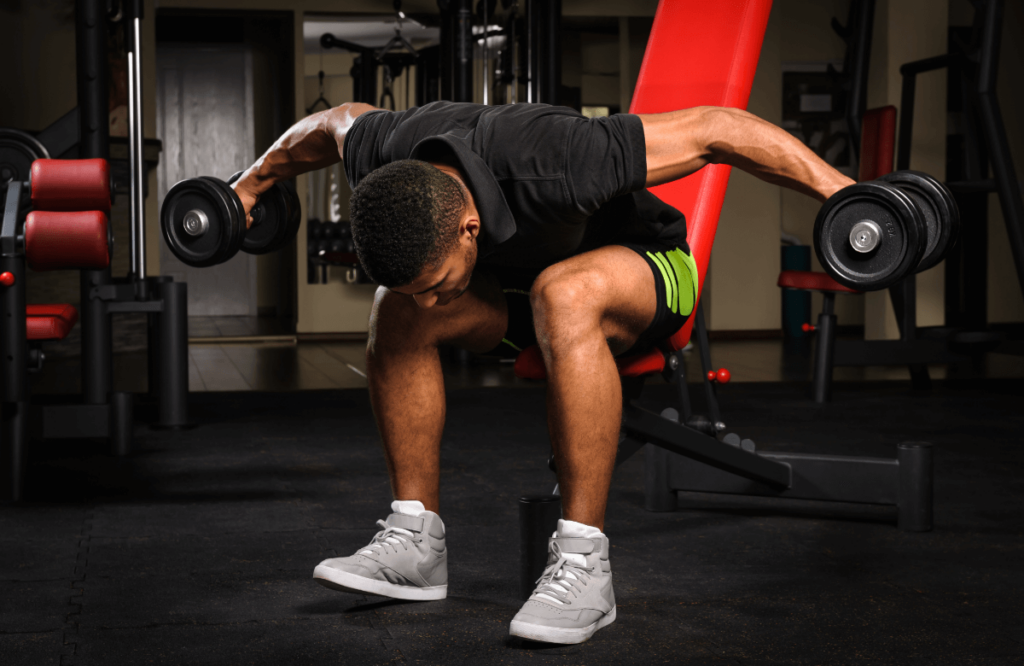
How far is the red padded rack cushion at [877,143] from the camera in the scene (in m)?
3.48

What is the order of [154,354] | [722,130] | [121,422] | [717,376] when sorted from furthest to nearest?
[154,354] < [121,422] < [717,376] < [722,130]

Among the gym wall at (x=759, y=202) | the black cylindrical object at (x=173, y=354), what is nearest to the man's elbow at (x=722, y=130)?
the black cylindrical object at (x=173, y=354)

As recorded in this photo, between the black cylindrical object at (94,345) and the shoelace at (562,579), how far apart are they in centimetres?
158

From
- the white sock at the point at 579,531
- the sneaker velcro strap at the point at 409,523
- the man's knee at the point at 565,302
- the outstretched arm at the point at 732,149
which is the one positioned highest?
the outstretched arm at the point at 732,149

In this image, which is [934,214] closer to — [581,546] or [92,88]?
[581,546]


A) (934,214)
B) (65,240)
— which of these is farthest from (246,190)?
(934,214)

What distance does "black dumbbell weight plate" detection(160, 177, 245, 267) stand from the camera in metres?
1.35

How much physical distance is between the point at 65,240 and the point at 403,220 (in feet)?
4.08

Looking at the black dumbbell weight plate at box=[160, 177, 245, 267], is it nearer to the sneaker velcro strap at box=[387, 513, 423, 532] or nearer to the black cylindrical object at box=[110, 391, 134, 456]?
the sneaker velcro strap at box=[387, 513, 423, 532]

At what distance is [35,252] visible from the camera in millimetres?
1996

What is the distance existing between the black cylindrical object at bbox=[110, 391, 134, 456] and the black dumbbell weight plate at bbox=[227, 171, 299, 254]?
108 cm

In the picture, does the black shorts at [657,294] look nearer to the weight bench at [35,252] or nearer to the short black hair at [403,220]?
the short black hair at [403,220]

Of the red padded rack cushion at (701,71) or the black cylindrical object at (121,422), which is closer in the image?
the red padded rack cushion at (701,71)

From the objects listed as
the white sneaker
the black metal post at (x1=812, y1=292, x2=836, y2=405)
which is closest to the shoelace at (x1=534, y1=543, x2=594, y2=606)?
the white sneaker
